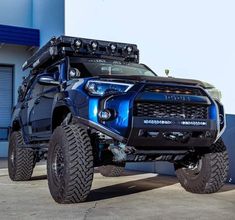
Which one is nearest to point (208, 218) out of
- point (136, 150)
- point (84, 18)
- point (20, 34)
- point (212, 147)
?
point (136, 150)

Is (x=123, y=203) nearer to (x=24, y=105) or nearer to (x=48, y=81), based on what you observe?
(x=48, y=81)

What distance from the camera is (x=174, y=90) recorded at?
19.5 feet

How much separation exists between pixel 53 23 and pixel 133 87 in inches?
407

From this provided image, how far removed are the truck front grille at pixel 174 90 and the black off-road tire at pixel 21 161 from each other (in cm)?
360

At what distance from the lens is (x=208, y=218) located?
514 centimetres

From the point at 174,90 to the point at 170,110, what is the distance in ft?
0.91

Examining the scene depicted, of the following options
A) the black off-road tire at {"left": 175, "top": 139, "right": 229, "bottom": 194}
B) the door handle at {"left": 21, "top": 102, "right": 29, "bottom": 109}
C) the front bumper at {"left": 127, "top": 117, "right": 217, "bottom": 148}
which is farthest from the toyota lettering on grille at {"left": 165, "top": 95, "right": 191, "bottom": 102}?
the door handle at {"left": 21, "top": 102, "right": 29, "bottom": 109}

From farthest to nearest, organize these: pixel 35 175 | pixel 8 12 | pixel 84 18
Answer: pixel 8 12
pixel 84 18
pixel 35 175

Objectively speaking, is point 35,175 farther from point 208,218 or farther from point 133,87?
point 208,218

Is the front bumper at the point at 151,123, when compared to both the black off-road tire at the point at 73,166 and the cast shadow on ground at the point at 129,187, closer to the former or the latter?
the black off-road tire at the point at 73,166

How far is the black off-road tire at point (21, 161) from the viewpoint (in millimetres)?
8641

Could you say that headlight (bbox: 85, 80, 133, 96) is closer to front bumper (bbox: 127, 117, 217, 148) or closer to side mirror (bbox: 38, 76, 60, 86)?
front bumper (bbox: 127, 117, 217, 148)

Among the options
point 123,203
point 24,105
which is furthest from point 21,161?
point 123,203

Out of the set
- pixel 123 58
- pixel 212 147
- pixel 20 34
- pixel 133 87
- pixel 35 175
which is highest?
pixel 20 34
